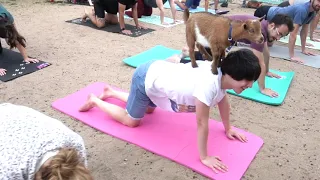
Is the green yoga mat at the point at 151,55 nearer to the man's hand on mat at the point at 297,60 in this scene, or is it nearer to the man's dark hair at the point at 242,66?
the man's hand on mat at the point at 297,60

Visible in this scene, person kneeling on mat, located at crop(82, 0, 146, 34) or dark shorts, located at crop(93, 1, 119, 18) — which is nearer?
person kneeling on mat, located at crop(82, 0, 146, 34)

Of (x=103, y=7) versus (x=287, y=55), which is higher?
(x=103, y=7)

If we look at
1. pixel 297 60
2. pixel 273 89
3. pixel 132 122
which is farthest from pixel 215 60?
pixel 297 60

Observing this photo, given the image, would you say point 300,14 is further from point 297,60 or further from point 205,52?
point 205,52

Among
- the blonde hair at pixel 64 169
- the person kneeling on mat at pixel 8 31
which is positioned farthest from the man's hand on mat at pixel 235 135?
the person kneeling on mat at pixel 8 31

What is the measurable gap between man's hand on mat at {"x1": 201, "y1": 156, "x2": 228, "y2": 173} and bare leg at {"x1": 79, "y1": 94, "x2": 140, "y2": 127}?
2.35 feet

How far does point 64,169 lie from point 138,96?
1.42 metres

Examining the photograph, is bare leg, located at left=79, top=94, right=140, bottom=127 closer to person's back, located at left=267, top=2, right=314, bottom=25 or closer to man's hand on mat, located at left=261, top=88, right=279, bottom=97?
man's hand on mat, located at left=261, top=88, right=279, bottom=97

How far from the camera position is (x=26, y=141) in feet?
3.63

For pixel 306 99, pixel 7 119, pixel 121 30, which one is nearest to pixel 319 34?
pixel 306 99

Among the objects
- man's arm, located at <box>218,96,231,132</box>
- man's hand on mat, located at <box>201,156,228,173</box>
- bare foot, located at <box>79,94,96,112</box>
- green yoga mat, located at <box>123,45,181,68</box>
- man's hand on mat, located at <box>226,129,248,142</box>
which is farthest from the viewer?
green yoga mat, located at <box>123,45,181,68</box>

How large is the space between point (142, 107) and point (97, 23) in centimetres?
373

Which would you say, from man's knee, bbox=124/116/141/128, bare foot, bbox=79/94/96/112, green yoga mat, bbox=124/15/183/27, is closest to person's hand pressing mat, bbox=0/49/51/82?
bare foot, bbox=79/94/96/112

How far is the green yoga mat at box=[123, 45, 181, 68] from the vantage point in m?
4.10
